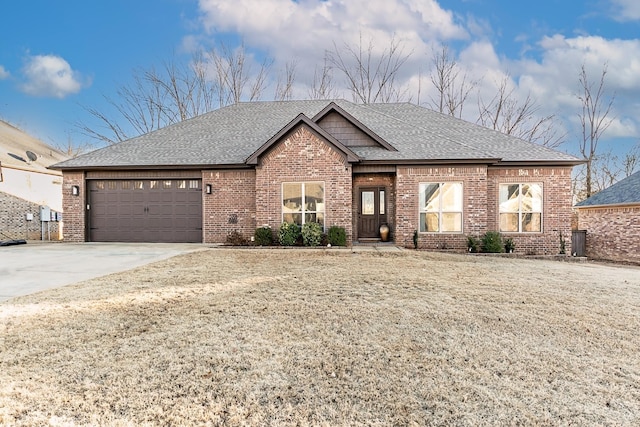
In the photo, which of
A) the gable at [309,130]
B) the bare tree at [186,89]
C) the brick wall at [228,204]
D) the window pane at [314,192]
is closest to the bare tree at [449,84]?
the bare tree at [186,89]

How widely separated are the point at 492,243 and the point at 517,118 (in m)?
18.9

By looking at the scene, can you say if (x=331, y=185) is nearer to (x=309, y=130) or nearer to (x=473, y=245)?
(x=309, y=130)

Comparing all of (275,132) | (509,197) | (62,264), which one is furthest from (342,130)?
(62,264)

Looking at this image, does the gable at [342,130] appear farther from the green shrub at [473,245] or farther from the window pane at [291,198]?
the green shrub at [473,245]

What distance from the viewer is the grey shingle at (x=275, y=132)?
41.8 feet

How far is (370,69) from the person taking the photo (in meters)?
26.5

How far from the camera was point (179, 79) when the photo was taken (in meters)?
26.9

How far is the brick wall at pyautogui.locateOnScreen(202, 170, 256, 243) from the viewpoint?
13203 mm

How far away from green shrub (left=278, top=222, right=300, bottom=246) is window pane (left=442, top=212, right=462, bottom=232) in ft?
17.7

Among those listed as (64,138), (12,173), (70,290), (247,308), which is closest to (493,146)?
(247,308)

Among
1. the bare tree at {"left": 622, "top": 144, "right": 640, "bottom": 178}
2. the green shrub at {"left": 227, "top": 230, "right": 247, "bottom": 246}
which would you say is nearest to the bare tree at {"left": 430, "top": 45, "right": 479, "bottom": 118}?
the bare tree at {"left": 622, "top": 144, "right": 640, "bottom": 178}

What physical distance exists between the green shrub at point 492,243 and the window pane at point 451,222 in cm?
94

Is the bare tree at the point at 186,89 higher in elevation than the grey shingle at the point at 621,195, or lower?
higher

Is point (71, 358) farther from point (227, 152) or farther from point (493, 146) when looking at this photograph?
point (493, 146)
